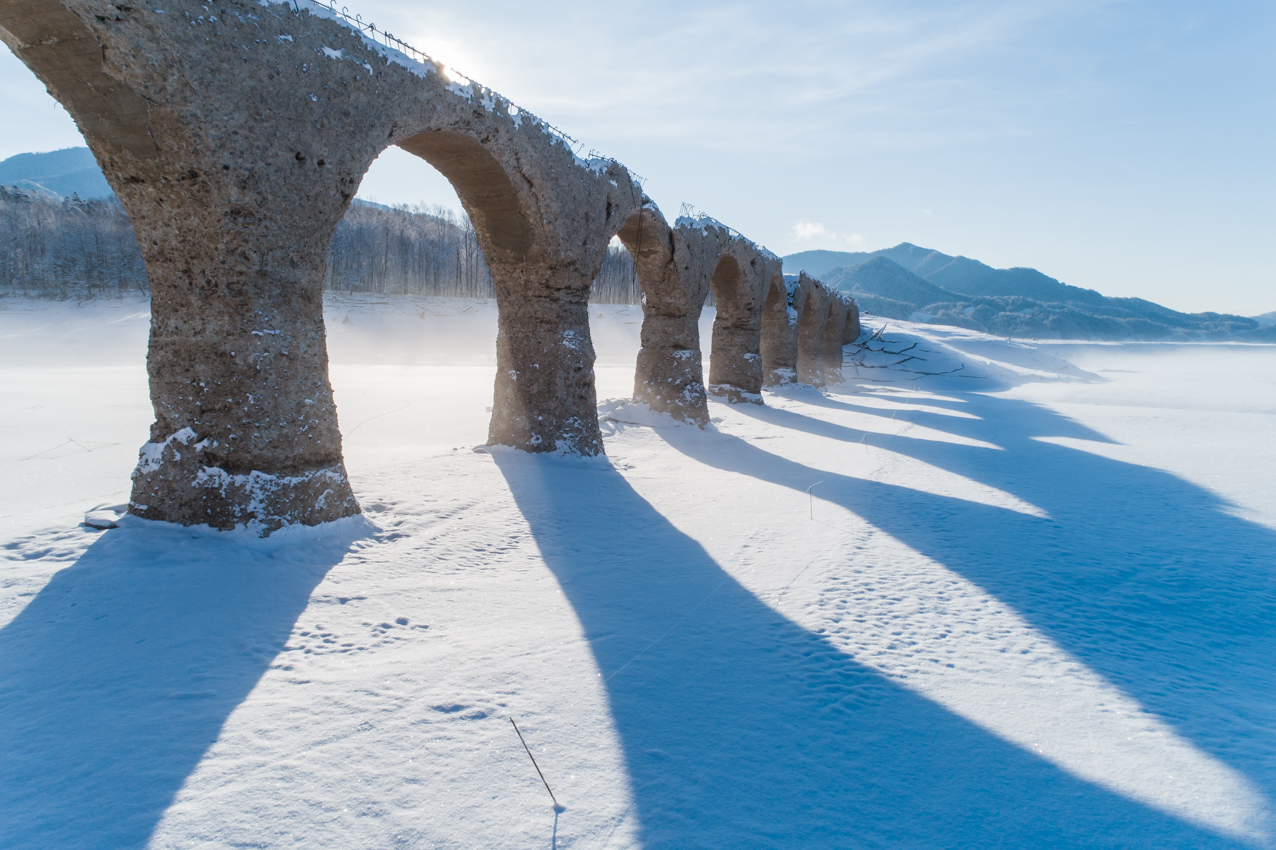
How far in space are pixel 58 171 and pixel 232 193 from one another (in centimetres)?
15841

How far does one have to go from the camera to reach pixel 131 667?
2.47m

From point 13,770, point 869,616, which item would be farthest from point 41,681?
point 869,616

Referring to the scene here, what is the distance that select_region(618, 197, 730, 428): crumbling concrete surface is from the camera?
990 centimetres

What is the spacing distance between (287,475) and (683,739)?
2935 mm

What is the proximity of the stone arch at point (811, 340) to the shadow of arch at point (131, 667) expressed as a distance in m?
16.2

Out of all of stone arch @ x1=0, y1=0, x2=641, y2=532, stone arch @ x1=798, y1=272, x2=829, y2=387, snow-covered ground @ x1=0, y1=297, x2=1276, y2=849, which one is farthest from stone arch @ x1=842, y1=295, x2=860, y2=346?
stone arch @ x1=0, y1=0, x2=641, y2=532

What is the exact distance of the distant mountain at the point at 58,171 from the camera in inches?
4086

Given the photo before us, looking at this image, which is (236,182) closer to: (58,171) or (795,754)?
(795,754)

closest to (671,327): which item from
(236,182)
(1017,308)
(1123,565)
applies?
(1123,565)

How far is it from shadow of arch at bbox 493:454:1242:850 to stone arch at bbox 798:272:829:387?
15.8 meters

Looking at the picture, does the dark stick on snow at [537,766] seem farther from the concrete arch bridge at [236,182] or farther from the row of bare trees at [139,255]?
the row of bare trees at [139,255]

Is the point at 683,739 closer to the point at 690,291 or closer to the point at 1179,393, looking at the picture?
the point at 690,291

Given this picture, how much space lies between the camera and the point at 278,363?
3.84 m

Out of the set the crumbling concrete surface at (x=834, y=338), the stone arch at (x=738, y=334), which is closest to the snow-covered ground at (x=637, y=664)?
the stone arch at (x=738, y=334)
